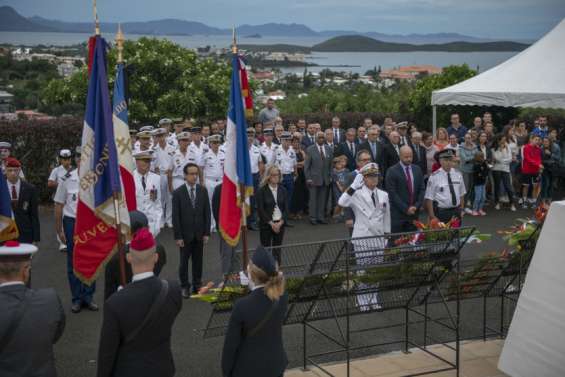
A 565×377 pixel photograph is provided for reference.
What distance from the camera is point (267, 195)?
36.6 feet

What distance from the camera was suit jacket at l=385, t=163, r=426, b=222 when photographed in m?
11.5

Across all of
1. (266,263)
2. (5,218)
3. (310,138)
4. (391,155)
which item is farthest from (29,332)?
(310,138)

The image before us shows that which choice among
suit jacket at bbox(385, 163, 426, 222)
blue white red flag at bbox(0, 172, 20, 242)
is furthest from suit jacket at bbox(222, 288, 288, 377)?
suit jacket at bbox(385, 163, 426, 222)

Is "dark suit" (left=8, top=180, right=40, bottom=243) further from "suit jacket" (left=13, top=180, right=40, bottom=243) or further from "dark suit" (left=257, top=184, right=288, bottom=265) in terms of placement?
"dark suit" (left=257, top=184, right=288, bottom=265)

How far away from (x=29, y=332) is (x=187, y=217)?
5.53 meters

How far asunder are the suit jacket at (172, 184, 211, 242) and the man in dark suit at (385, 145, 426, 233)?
9.53 feet

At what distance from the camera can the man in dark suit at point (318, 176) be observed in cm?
1599

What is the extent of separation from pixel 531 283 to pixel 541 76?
958 centimetres

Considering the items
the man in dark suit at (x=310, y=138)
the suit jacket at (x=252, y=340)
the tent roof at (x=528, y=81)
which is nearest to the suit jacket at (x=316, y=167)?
the man in dark suit at (x=310, y=138)

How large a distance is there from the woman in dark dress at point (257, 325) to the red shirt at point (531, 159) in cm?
1347

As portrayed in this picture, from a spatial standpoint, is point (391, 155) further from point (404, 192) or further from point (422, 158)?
point (404, 192)

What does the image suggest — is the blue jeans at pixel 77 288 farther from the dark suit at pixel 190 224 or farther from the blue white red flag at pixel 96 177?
the blue white red flag at pixel 96 177

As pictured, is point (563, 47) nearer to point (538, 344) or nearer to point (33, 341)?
point (538, 344)

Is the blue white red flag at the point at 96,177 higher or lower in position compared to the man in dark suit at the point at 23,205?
higher
